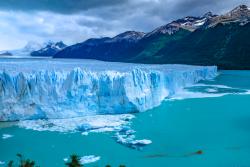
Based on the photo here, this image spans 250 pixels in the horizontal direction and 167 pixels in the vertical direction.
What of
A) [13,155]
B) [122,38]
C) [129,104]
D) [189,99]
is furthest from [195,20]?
[13,155]

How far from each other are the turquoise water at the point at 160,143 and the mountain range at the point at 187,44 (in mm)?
39831

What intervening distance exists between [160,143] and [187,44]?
195 ft

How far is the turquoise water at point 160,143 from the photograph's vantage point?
10414 mm

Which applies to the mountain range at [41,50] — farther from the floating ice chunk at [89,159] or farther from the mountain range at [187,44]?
the floating ice chunk at [89,159]

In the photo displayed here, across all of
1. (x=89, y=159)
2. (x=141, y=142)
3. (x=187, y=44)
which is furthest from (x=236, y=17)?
(x=89, y=159)

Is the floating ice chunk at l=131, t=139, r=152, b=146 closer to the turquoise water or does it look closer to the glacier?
the turquoise water

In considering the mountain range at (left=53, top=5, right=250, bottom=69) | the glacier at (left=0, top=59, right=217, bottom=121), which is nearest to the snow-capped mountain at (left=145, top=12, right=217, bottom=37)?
the mountain range at (left=53, top=5, right=250, bottom=69)

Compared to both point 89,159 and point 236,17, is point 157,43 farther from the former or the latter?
point 89,159

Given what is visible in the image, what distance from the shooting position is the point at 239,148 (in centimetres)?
1163

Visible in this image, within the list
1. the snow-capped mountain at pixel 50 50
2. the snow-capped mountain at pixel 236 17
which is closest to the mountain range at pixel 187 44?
the snow-capped mountain at pixel 236 17

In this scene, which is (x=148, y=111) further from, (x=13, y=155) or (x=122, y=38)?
(x=122, y=38)

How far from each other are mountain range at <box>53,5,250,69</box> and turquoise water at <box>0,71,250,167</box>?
131 feet

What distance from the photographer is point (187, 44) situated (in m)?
69.5

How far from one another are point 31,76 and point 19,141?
3793mm
